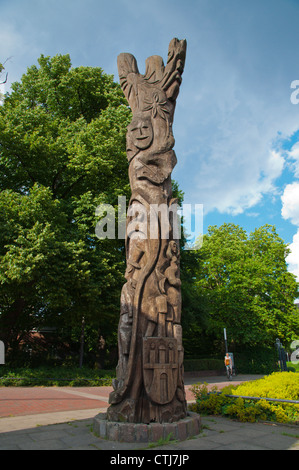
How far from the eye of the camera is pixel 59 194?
1820 cm

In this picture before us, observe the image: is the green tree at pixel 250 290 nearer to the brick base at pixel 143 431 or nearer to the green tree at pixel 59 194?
the green tree at pixel 59 194

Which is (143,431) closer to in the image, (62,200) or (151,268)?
(151,268)

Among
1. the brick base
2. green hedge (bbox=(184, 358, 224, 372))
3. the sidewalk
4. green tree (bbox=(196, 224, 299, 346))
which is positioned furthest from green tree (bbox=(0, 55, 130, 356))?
green tree (bbox=(196, 224, 299, 346))

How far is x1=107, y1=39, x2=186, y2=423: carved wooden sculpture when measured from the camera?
212 inches

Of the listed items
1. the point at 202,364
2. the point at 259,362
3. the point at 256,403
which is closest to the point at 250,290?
the point at 259,362

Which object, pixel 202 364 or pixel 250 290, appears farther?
pixel 250 290

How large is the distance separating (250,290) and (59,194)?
673 inches

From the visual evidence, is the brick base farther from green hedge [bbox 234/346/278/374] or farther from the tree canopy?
green hedge [bbox 234/346/278/374]

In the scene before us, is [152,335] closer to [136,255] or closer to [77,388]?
[136,255]

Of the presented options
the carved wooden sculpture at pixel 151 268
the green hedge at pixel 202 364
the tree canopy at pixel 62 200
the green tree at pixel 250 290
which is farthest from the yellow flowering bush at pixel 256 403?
the green tree at pixel 250 290

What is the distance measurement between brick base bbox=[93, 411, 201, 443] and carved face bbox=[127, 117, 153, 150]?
4.76m

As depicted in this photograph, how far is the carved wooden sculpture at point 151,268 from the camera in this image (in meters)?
5.39
